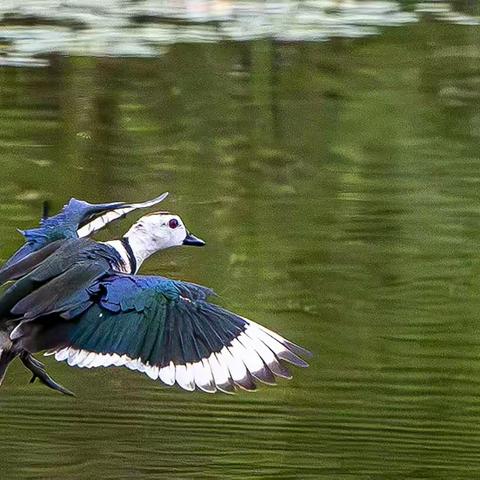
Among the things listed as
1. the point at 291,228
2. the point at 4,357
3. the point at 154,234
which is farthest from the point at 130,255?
the point at 291,228

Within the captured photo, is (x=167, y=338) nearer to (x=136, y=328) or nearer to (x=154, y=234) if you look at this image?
(x=136, y=328)

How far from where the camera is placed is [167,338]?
14.0 feet

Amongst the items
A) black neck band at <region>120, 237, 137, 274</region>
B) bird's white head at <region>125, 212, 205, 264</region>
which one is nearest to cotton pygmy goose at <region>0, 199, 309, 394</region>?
black neck band at <region>120, 237, 137, 274</region>

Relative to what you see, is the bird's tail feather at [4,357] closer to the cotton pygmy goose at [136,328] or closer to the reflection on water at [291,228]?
the cotton pygmy goose at [136,328]

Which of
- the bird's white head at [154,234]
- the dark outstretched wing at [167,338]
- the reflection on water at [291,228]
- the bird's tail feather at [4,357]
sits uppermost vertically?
the dark outstretched wing at [167,338]

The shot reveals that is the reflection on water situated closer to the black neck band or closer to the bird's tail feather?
the bird's tail feather

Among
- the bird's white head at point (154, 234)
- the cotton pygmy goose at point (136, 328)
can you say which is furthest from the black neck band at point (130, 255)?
the cotton pygmy goose at point (136, 328)

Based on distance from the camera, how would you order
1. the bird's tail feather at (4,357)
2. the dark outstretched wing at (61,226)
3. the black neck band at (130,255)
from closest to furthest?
the bird's tail feather at (4,357)
the dark outstretched wing at (61,226)
the black neck band at (130,255)

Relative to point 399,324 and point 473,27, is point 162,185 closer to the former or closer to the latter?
point 399,324

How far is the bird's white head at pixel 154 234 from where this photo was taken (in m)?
5.04

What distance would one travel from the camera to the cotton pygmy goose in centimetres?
418

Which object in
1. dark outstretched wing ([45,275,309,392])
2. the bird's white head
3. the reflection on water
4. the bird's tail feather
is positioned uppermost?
dark outstretched wing ([45,275,309,392])

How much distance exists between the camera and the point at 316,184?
7207mm

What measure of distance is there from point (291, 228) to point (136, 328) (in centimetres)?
247
